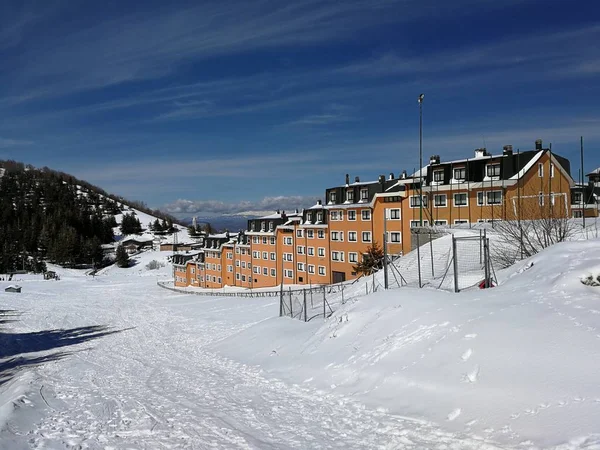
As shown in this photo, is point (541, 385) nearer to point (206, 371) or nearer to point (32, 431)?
point (32, 431)

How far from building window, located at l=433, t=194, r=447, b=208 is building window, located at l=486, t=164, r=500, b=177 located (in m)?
4.10

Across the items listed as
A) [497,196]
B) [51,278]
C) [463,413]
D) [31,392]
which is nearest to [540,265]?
[463,413]

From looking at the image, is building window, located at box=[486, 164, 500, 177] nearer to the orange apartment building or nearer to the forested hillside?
the orange apartment building

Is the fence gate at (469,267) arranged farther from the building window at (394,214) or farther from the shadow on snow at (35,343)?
the shadow on snow at (35,343)

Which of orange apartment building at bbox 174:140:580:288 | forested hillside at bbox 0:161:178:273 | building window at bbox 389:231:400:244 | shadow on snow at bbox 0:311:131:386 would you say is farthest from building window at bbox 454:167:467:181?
forested hillside at bbox 0:161:178:273

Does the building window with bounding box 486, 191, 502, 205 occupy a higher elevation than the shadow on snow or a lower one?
higher

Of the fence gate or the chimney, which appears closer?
the fence gate

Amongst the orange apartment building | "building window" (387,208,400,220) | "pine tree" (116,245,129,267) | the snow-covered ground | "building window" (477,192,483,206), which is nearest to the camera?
the snow-covered ground

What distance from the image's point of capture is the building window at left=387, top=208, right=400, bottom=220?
41812mm

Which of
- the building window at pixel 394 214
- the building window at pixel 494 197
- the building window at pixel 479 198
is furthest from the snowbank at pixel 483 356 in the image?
the building window at pixel 394 214

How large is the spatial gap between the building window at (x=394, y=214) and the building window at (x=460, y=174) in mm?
6679

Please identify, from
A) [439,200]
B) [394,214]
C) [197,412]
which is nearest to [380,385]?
[197,412]

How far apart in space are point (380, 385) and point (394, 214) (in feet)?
108

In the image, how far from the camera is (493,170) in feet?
114
